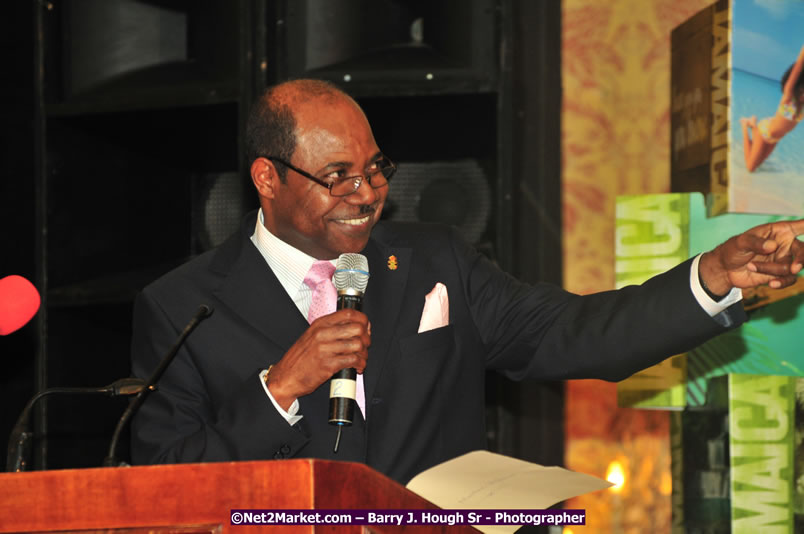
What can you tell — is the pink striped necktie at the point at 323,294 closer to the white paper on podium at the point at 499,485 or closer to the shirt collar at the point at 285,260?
the shirt collar at the point at 285,260

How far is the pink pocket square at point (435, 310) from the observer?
2158 millimetres

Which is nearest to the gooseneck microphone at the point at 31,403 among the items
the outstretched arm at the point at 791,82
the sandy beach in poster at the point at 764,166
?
the sandy beach in poster at the point at 764,166

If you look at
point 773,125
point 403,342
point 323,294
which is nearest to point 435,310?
point 403,342

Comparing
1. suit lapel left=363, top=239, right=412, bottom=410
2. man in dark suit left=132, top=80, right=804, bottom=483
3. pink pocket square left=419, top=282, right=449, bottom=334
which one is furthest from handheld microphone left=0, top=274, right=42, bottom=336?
pink pocket square left=419, top=282, right=449, bottom=334

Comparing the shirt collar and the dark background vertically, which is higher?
the dark background

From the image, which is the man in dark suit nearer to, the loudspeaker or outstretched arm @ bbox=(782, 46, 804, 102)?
the loudspeaker

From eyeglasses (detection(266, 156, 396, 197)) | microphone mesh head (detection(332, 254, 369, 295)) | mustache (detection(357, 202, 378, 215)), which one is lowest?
microphone mesh head (detection(332, 254, 369, 295))

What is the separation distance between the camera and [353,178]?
81.7 inches

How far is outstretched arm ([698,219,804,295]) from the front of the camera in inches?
64.8

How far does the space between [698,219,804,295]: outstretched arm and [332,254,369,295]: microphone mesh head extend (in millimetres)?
619

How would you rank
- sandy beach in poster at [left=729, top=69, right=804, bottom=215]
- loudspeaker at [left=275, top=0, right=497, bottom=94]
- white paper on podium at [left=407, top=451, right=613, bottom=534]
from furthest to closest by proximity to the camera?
loudspeaker at [left=275, top=0, right=497, bottom=94]
sandy beach in poster at [left=729, top=69, right=804, bottom=215]
white paper on podium at [left=407, top=451, right=613, bottom=534]

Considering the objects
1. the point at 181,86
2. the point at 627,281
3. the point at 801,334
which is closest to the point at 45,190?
the point at 181,86

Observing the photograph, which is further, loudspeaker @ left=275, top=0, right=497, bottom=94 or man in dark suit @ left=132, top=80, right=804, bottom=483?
loudspeaker @ left=275, top=0, right=497, bottom=94

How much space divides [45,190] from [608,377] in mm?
1834
